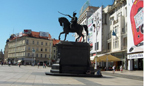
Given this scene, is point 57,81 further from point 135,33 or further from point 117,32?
point 117,32

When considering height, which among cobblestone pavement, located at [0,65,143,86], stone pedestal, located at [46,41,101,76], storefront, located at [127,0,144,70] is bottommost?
cobblestone pavement, located at [0,65,143,86]

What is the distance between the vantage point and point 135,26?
1266 inches

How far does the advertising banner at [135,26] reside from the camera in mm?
29573

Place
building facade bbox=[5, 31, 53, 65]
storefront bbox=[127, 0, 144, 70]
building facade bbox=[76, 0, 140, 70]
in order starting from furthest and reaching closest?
building facade bbox=[5, 31, 53, 65], building facade bbox=[76, 0, 140, 70], storefront bbox=[127, 0, 144, 70]

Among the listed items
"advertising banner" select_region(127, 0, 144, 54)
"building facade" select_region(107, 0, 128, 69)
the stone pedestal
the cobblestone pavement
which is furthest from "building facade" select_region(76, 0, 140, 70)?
the cobblestone pavement

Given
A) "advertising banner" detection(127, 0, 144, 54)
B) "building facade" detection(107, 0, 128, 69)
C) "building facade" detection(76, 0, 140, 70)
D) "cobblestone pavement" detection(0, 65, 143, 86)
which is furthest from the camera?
"building facade" detection(107, 0, 128, 69)

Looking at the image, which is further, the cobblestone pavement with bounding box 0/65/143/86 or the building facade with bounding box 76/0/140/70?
the building facade with bounding box 76/0/140/70

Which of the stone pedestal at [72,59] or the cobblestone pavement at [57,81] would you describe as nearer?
the cobblestone pavement at [57,81]

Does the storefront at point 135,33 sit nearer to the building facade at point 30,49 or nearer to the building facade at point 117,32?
the building facade at point 117,32

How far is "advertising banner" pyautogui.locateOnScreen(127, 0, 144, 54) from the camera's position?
97.0 ft

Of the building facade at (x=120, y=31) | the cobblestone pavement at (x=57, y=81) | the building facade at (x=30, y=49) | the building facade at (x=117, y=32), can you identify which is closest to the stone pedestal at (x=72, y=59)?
the cobblestone pavement at (x=57, y=81)

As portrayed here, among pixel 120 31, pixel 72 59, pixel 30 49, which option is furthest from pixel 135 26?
pixel 30 49

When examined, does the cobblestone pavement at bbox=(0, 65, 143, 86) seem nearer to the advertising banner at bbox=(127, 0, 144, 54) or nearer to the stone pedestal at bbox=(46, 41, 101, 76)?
the stone pedestal at bbox=(46, 41, 101, 76)
